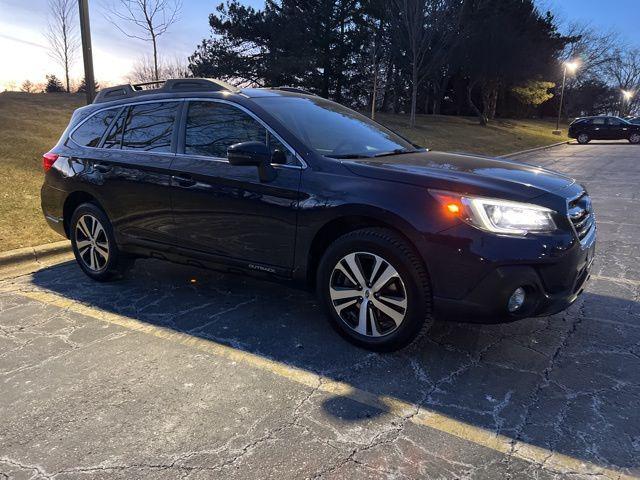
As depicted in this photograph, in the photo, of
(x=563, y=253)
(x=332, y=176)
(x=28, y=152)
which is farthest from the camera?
(x=28, y=152)

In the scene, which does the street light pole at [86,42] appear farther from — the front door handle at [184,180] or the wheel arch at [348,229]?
the wheel arch at [348,229]

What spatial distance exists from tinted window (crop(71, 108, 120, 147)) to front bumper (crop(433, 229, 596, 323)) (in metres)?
3.63

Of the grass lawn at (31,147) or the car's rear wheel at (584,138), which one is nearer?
the grass lawn at (31,147)

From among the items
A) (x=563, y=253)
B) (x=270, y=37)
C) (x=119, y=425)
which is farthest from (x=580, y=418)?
(x=270, y=37)

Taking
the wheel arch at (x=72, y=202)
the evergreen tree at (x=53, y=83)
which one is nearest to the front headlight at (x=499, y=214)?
the wheel arch at (x=72, y=202)

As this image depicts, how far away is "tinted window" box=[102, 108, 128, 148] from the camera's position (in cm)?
490

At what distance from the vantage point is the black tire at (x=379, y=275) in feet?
10.7

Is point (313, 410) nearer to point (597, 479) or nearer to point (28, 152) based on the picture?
point (597, 479)

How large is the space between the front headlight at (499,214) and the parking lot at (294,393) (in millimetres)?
919

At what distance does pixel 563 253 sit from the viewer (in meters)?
3.12

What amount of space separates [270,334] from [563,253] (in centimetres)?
205

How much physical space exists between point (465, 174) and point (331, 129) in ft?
4.22

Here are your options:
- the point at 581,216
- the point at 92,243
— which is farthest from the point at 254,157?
the point at 92,243

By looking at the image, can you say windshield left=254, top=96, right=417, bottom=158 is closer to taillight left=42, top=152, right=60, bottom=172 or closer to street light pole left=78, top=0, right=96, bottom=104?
taillight left=42, top=152, right=60, bottom=172
